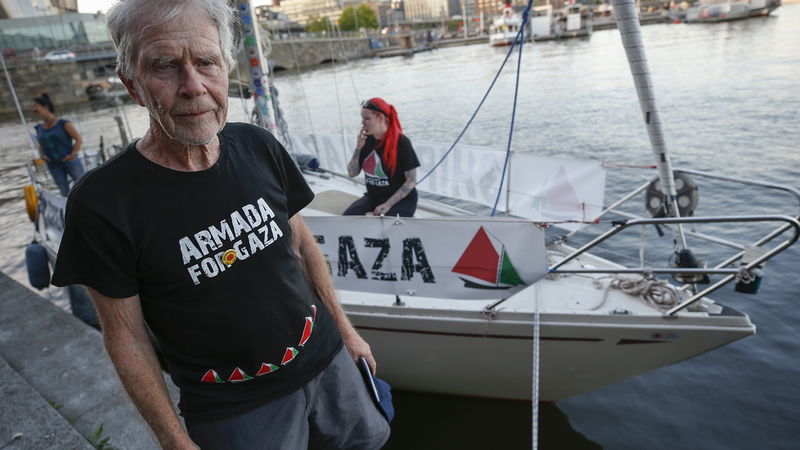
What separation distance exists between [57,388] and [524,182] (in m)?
5.07

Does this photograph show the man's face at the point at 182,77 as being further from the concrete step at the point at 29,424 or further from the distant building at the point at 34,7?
the distant building at the point at 34,7

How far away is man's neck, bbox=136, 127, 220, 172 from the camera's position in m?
Answer: 1.49

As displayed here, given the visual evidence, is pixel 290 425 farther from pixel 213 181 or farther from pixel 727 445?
pixel 727 445

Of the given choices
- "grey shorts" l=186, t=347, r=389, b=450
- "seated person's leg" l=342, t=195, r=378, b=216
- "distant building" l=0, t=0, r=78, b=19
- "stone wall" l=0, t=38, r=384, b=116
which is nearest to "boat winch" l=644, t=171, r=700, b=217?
"seated person's leg" l=342, t=195, r=378, b=216

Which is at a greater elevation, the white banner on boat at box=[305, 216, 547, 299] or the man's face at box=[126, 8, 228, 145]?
the man's face at box=[126, 8, 228, 145]

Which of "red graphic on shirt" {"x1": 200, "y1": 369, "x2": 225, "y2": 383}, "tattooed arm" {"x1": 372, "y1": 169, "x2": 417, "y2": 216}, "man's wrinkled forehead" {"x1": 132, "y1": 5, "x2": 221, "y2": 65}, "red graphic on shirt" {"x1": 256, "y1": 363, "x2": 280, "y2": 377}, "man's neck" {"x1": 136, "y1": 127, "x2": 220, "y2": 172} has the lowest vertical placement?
"tattooed arm" {"x1": 372, "y1": 169, "x2": 417, "y2": 216}

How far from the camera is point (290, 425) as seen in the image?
5.54 feet

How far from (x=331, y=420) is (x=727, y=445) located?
4728mm

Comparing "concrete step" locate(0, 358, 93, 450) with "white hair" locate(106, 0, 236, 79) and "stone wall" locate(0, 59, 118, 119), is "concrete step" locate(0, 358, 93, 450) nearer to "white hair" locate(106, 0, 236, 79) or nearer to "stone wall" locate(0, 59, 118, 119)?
"white hair" locate(106, 0, 236, 79)

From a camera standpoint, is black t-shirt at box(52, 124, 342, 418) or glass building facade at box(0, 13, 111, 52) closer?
black t-shirt at box(52, 124, 342, 418)

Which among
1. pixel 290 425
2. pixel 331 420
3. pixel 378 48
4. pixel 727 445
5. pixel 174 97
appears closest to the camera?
pixel 174 97

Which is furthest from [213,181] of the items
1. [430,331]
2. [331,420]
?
[430,331]

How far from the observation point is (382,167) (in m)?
5.08

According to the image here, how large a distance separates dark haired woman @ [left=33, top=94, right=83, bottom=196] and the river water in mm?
2284
